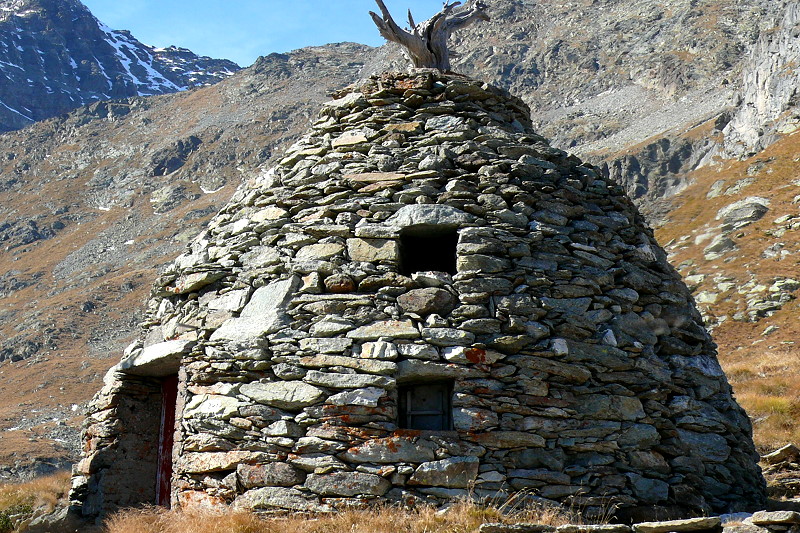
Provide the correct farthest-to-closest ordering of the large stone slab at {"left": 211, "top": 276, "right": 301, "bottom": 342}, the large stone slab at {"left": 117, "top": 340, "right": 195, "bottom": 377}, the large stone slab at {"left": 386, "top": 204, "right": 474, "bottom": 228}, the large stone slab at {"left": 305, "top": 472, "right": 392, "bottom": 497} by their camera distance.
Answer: the large stone slab at {"left": 117, "top": 340, "right": 195, "bottom": 377} < the large stone slab at {"left": 386, "top": 204, "right": 474, "bottom": 228} < the large stone slab at {"left": 211, "top": 276, "right": 301, "bottom": 342} < the large stone slab at {"left": 305, "top": 472, "right": 392, "bottom": 497}

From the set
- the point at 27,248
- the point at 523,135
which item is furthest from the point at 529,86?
the point at 523,135

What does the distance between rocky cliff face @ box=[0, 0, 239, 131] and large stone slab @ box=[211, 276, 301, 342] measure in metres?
144

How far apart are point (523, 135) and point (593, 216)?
1.11 meters

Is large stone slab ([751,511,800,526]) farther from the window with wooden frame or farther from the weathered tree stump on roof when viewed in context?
the weathered tree stump on roof

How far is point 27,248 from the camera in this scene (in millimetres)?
80812

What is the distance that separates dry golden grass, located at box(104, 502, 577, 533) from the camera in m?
4.98

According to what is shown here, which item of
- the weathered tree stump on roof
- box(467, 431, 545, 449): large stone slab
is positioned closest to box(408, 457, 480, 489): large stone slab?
box(467, 431, 545, 449): large stone slab

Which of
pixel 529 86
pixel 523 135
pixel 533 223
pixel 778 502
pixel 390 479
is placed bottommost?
pixel 778 502

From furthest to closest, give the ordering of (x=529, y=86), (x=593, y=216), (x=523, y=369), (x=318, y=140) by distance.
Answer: (x=529, y=86) < (x=318, y=140) < (x=593, y=216) < (x=523, y=369)

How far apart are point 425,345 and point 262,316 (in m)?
1.47

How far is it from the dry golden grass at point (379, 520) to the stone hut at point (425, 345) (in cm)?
21

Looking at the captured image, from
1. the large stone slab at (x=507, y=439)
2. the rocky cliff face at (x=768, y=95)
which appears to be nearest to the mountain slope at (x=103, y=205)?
the large stone slab at (x=507, y=439)

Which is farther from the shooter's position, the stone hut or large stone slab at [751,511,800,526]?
the stone hut

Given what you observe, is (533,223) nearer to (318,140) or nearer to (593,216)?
(593,216)
